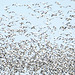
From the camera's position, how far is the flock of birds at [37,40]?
11.1 metres

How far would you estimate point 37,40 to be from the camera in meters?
13.8

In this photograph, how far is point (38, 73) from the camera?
1071cm

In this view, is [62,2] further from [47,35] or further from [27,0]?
[47,35]

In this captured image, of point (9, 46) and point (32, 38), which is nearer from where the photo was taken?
point (9, 46)

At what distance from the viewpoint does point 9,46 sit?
41.2 ft

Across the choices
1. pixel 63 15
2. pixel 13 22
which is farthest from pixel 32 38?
pixel 63 15

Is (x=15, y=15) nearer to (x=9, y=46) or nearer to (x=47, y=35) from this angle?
(x=47, y=35)

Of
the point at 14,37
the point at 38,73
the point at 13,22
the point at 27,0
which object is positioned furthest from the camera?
the point at 27,0

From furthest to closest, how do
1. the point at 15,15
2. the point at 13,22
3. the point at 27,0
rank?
the point at 27,0 → the point at 15,15 → the point at 13,22

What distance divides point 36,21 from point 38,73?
6981 mm

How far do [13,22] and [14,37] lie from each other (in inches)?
103

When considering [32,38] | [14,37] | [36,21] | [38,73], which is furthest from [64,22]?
[38,73]

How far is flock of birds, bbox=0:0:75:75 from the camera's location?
11.1 meters

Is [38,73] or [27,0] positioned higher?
[27,0]
